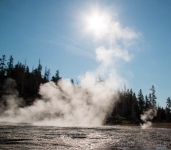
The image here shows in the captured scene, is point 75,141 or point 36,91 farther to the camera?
point 36,91

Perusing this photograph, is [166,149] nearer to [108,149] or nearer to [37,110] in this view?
[108,149]

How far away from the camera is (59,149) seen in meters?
13.4

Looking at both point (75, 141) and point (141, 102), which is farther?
point (141, 102)

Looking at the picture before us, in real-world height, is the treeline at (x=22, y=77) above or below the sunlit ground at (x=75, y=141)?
above

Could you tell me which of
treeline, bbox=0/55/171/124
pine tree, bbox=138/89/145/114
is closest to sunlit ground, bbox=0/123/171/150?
treeline, bbox=0/55/171/124

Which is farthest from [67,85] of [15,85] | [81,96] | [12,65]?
[12,65]

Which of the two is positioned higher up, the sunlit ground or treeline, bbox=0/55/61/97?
treeline, bbox=0/55/61/97

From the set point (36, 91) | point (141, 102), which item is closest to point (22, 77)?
point (36, 91)

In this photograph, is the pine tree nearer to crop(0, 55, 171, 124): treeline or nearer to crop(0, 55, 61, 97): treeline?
crop(0, 55, 171, 124): treeline

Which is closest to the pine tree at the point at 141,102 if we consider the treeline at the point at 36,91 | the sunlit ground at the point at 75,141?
the treeline at the point at 36,91

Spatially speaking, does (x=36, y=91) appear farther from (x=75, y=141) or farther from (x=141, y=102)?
(x=75, y=141)

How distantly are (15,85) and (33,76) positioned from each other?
1824 centimetres

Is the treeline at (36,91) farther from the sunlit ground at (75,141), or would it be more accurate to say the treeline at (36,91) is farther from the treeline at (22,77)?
the sunlit ground at (75,141)

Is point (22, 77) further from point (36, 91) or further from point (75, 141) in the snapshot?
point (75, 141)
